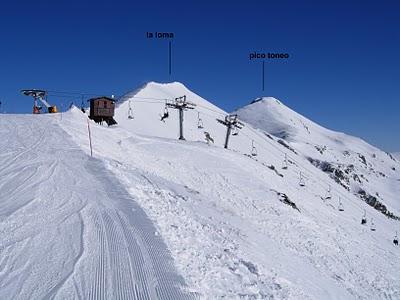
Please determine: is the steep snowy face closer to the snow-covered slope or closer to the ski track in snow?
the snow-covered slope

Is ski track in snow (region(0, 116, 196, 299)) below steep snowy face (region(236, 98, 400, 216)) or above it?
above

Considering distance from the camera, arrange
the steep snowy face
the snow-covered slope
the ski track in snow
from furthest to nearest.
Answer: the steep snowy face
the snow-covered slope
the ski track in snow

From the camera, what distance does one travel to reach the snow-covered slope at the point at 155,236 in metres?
8.41

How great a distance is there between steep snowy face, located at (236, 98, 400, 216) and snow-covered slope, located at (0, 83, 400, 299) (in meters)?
73.4

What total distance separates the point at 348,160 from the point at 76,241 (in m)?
160

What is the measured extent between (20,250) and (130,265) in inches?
99.1

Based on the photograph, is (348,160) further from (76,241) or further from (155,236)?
(76,241)

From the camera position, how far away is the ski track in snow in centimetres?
777

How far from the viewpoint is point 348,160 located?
6235 inches

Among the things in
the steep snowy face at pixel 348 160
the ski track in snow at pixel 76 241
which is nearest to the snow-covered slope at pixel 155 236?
the ski track in snow at pixel 76 241

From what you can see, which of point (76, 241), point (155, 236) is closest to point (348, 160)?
point (155, 236)

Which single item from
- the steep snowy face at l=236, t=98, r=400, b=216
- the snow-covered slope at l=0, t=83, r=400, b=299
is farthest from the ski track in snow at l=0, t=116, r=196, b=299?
the steep snowy face at l=236, t=98, r=400, b=216

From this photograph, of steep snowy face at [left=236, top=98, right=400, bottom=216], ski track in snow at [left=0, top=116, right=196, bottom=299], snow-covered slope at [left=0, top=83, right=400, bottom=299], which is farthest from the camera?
steep snowy face at [left=236, top=98, right=400, bottom=216]

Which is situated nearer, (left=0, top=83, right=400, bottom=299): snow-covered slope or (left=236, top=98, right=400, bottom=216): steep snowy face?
(left=0, top=83, right=400, bottom=299): snow-covered slope
